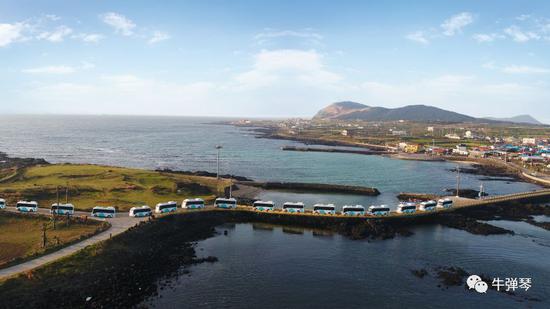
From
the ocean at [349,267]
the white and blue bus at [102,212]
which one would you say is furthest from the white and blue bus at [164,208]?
the ocean at [349,267]

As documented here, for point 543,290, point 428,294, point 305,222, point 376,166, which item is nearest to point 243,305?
point 428,294

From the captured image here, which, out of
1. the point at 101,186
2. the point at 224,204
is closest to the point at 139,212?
the point at 224,204

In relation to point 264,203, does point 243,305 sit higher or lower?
lower

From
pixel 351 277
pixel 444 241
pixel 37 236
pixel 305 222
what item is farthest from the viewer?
pixel 305 222

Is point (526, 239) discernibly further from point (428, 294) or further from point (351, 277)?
point (351, 277)

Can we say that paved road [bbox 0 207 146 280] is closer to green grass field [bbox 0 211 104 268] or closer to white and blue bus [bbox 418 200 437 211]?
green grass field [bbox 0 211 104 268]

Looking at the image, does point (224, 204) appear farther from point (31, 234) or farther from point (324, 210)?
point (31, 234)
